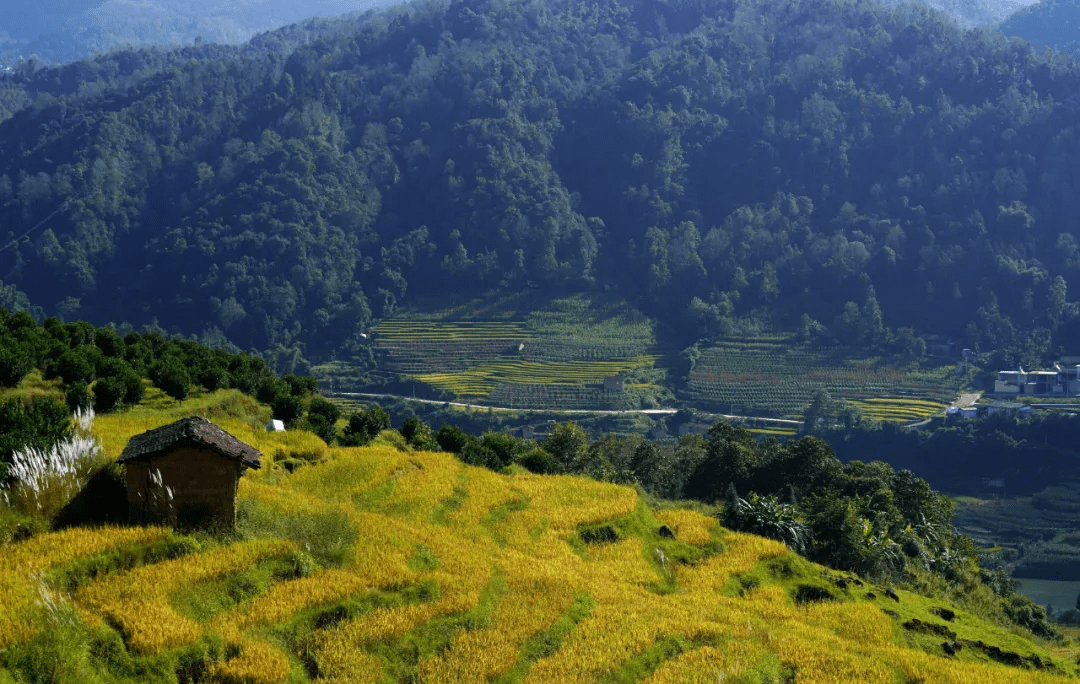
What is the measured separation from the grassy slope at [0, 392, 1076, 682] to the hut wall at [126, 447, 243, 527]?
50 centimetres

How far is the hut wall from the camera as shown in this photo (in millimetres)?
15516

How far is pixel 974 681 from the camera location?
47.9 feet

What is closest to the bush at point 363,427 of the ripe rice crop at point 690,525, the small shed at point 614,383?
the ripe rice crop at point 690,525

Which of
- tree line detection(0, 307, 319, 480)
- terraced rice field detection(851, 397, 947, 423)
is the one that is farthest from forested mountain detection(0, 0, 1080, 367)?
tree line detection(0, 307, 319, 480)

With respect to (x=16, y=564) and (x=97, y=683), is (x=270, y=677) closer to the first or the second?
(x=97, y=683)

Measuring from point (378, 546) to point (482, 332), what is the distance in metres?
97.9

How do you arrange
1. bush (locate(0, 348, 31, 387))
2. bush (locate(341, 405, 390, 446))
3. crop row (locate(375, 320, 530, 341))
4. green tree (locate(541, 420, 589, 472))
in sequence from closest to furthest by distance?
bush (locate(0, 348, 31, 387)) → bush (locate(341, 405, 390, 446)) → green tree (locate(541, 420, 589, 472)) → crop row (locate(375, 320, 530, 341))

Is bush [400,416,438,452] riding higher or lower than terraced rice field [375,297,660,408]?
higher

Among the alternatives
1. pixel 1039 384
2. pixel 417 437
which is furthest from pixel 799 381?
pixel 417 437

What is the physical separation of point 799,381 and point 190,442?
3548 inches

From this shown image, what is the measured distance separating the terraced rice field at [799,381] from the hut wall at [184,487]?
267ft

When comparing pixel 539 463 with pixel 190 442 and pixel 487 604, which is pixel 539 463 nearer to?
pixel 487 604

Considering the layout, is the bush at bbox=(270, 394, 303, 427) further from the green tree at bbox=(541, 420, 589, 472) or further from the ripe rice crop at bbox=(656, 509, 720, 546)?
the ripe rice crop at bbox=(656, 509, 720, 546)

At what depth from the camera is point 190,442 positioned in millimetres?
15375
